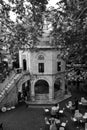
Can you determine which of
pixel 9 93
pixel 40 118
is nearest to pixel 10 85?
pixel 9 93

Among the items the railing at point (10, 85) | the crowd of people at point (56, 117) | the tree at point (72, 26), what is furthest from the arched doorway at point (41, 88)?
the tree at point (72, 26)

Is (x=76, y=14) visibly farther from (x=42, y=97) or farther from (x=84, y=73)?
(x=42, y=97)

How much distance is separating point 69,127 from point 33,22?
1055 cm

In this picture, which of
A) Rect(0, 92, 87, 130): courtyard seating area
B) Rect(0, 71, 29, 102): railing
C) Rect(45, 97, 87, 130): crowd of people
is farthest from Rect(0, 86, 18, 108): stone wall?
Rect(45, 97, 87, 130): crowd of people

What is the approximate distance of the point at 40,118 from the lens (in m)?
14.7

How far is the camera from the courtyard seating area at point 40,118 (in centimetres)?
1276

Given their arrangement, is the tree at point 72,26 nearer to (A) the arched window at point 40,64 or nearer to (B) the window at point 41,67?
(A) the arched window at point 40,64

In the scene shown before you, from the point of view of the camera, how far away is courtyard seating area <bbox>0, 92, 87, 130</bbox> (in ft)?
41.9

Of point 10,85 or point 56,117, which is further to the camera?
point 10,85

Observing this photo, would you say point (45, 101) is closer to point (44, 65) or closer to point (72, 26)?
point (44, 65)

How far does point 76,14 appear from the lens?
6.82 m

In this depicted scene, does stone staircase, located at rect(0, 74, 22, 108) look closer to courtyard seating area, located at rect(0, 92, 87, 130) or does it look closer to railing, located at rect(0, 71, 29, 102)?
railing, located at rect(0, 71, 29, 102)

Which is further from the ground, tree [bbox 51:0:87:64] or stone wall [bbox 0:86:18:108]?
tree [bbox 51:0:87:64]

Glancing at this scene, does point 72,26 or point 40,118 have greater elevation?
point 72,26
